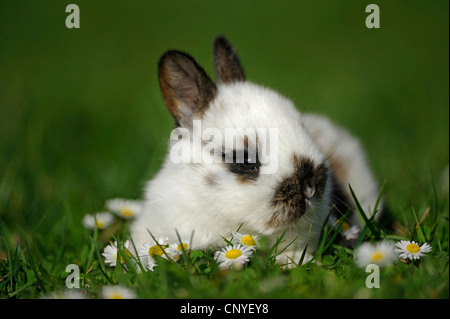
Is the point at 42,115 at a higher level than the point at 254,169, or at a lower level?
higher

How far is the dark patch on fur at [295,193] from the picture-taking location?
3.13m

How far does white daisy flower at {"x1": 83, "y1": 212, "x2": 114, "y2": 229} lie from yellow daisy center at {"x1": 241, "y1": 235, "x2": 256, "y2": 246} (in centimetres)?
141

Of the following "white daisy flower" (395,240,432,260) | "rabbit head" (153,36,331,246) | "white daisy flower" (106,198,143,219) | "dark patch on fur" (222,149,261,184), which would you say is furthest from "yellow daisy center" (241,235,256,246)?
"white daisy flower" (106,198,143,219)

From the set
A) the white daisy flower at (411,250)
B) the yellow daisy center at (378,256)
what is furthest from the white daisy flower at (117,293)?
the white daisy flower at (411,250)

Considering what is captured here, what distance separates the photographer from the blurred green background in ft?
16.3

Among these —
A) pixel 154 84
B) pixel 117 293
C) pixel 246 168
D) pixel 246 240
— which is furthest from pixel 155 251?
pixel 154 84

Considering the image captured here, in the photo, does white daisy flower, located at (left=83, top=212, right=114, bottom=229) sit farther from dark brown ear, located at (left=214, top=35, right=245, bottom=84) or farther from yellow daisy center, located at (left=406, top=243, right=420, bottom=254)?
yellow daisy center, located at (left=406, top=243, right=420, bottom=254)

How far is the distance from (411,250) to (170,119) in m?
4.16

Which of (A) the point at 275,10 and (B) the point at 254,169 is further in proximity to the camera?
(A) the point at 275,10

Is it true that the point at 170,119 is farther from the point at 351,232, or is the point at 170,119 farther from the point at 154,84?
the point at 351,232

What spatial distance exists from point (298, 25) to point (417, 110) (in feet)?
7.61

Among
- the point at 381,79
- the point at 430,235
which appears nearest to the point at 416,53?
the point at 381,79

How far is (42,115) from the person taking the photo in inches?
275
